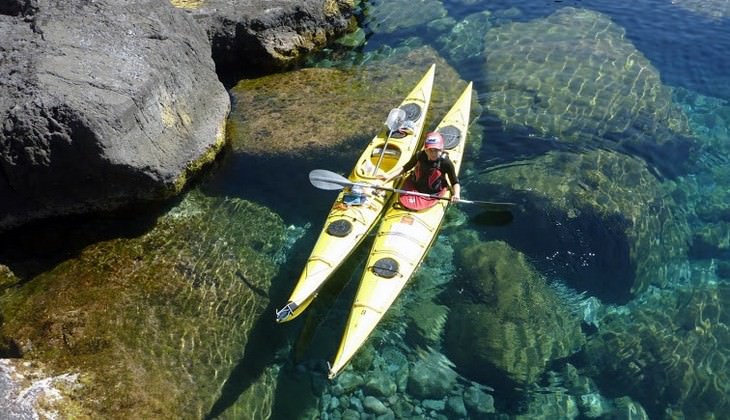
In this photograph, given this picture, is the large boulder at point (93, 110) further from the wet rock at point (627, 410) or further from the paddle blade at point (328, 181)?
the wet rock at point (627, 410)

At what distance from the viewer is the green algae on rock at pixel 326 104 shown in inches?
359

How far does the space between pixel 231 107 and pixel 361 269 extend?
4331 mm

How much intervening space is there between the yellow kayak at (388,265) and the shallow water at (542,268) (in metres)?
0.46

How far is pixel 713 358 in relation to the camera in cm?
645

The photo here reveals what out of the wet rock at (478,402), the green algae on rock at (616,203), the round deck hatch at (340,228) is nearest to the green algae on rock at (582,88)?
the green algae on rock at (616,203)

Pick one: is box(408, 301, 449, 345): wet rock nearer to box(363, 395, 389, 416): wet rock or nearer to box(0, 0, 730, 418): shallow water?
box(0, 0, 730, 418): shallow water

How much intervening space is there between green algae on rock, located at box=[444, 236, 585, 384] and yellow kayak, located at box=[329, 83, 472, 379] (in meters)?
0.72

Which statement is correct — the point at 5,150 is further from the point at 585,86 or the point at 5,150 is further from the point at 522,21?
the point at 522,21

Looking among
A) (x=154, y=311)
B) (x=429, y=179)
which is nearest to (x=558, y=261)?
(x=429, y=179)

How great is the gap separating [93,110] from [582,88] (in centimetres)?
832

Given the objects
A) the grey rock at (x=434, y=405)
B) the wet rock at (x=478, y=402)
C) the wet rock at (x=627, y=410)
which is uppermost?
the grey rock at (x=434, y=405)

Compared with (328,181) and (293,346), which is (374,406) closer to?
(293,346)

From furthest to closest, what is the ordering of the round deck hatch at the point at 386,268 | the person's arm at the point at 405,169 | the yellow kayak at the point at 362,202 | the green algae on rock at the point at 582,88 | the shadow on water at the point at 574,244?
the green algae on rock at the point at 582,88 → the person's arm at the point at 405,169 → the shadow on water at the point at 574,244 → the round deck hatch at the point at 386,268 → the yellow kayak at the point at 362,202

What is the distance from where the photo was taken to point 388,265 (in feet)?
22.3
